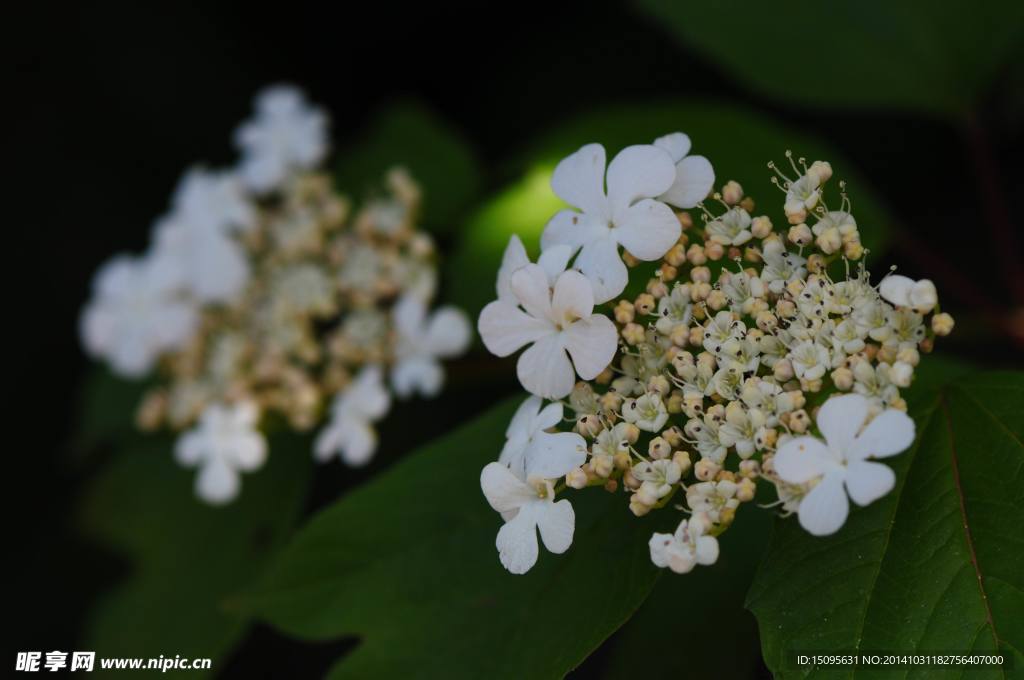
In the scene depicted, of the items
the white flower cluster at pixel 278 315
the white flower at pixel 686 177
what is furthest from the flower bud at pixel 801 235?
the white flower cluster at pixel 278 315

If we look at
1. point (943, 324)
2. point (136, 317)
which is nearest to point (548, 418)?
point (943, 324)

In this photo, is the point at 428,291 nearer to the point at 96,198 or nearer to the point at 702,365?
the point at 702,365

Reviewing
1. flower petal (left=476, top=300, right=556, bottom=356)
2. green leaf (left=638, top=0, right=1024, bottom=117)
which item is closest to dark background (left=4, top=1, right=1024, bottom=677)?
green leaf (left=638, top=0, right=1024, bottom=117)

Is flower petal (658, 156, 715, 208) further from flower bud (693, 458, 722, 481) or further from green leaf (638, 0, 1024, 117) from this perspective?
green leaf (638, 0, 1024, 117)

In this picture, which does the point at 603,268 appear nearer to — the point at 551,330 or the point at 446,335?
the point at 551,330

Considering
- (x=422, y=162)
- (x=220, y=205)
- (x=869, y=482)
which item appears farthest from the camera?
(x=422, y=162)

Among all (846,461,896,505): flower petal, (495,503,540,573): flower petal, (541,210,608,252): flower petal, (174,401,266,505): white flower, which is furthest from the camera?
(174,401,266,505): white flower
